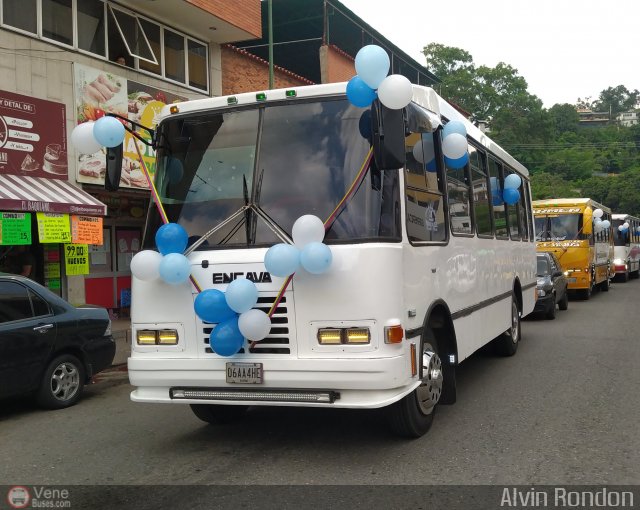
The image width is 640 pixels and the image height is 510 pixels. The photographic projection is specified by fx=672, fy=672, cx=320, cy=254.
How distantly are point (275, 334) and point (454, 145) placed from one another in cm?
253

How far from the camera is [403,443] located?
5426 mm

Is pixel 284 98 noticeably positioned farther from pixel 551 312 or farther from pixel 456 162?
pixel 551 312

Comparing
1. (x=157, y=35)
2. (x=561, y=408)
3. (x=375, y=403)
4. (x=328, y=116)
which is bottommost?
(x=561, y=408)

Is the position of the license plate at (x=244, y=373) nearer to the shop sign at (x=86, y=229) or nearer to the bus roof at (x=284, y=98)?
the bus roof at (x=284, y=98)

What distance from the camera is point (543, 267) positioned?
51.8 feet

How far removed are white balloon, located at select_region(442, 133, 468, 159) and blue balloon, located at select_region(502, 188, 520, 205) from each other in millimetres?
3272

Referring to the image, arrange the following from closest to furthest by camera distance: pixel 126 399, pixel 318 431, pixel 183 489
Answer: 1. pixel 183 489
2. pixel 318 431
3. pixel 126 399

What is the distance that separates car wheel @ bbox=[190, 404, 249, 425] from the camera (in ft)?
20.0

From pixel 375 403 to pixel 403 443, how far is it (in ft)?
2.99

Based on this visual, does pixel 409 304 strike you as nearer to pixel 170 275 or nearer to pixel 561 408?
pixel 170 275

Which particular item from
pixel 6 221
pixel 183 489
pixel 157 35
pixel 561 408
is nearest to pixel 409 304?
pixel 183 489

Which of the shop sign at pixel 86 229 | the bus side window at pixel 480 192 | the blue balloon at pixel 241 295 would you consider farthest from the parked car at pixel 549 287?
the blue balloon at pixel 241 295

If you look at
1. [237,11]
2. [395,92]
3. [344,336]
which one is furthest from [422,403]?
[237,11]

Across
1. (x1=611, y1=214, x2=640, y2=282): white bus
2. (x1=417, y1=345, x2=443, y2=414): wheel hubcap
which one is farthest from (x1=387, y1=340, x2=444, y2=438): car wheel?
(x1=611, y1=214, x2=640, y2=282): white bus
